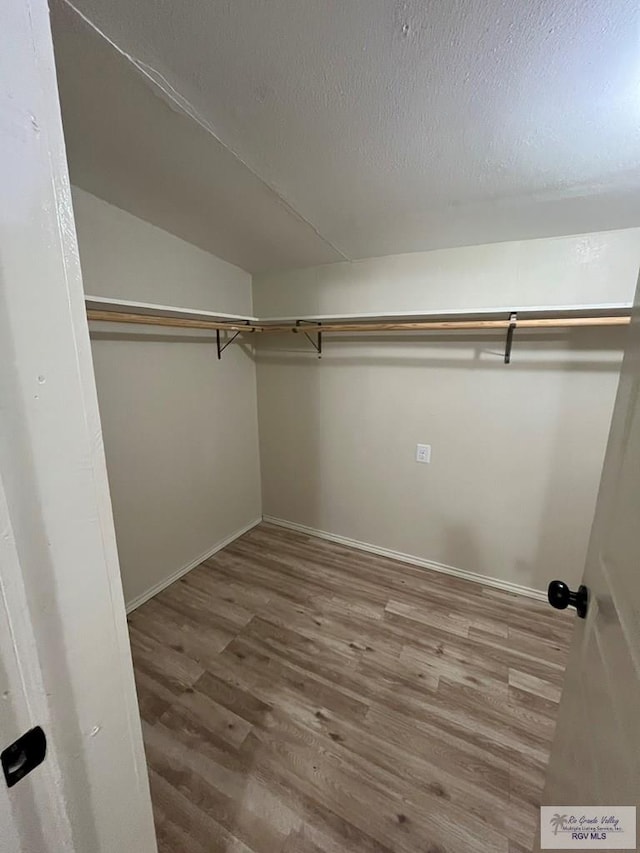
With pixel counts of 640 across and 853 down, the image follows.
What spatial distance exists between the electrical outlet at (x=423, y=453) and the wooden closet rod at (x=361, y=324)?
2.57 ft

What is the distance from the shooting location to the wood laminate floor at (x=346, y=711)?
1.15 metres

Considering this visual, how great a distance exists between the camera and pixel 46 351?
1.45ft

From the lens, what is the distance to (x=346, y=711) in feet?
4.93

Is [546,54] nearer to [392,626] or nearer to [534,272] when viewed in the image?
[534,272]

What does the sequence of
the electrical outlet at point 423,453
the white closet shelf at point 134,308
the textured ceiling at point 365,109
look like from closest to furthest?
the textured ceiling at point 365,109 → the white closet shelf at point 134,308 → the electrical outlet at point 423,453

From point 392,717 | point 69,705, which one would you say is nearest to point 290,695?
point 392,717

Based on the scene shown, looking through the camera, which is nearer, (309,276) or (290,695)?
(290,695)

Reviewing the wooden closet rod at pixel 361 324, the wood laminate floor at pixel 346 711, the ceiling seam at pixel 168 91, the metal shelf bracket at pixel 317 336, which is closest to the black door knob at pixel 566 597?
the wood laminate floor at pixel 346 711

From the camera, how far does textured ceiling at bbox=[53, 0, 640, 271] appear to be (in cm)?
78

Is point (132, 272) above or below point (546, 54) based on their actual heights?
below

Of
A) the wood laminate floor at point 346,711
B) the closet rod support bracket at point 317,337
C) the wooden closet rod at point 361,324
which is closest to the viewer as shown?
the wood laminate floor at point 346,711

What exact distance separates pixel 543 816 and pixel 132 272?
262cm

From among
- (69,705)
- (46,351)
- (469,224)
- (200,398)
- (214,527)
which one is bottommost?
(214,527)

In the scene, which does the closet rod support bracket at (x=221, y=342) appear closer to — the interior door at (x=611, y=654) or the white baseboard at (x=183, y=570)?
the white baseboard at (x=183, y=570)
